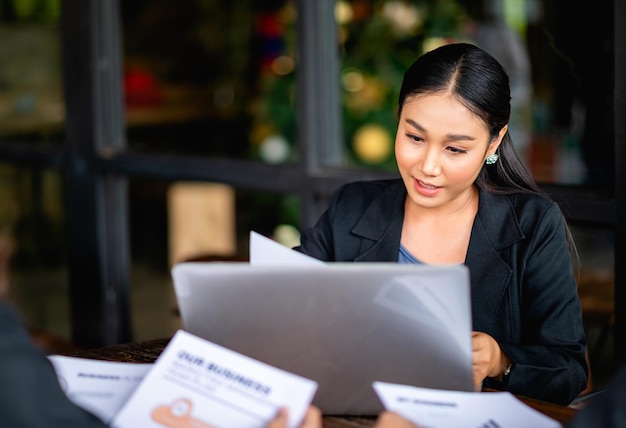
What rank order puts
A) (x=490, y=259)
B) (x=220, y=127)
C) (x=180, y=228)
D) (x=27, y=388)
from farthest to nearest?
(x=220, y=127) < (x=180, y=228) < (x=490, y=259) < (x=27, y=388)

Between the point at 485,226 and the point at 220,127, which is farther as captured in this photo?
the point at 220,127

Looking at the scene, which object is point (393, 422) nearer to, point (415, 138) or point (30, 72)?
point (415, 138)

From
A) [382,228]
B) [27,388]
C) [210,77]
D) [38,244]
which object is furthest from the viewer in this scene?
[210,77]

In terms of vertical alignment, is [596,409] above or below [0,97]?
below

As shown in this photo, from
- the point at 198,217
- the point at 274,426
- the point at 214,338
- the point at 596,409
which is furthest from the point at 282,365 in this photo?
the point at 198,217

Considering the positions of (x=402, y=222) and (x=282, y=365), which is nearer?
(x=282, y=365)

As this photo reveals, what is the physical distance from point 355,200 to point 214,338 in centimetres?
72

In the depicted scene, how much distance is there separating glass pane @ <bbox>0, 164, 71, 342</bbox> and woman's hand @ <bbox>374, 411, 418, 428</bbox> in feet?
10.8

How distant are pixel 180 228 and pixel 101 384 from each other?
12.1 ft

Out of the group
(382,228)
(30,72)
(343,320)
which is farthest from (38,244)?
(343,320)

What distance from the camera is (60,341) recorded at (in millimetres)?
4480

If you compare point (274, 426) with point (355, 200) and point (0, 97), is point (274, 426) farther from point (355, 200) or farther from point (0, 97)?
point (0, 97)

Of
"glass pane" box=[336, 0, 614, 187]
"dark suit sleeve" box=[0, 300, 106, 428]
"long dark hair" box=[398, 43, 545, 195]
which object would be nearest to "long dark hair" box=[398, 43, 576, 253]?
"long dark hair" box=[398, 43, 545, 195]

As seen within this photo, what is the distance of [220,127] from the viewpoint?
563cm
